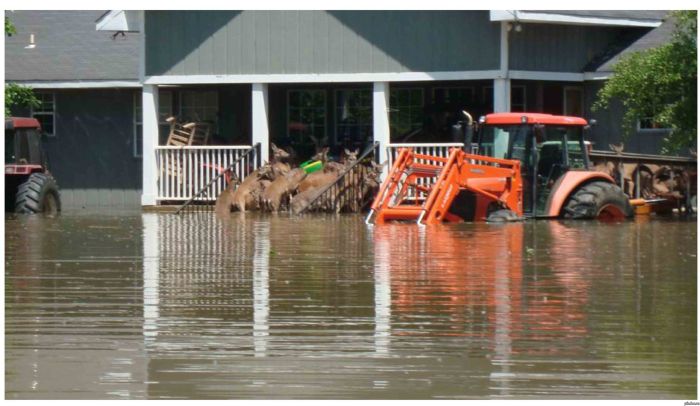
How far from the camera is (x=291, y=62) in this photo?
99.3 ft

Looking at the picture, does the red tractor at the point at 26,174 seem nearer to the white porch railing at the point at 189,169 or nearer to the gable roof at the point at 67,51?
the white porch railing at the point at 189,169

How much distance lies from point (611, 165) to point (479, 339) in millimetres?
17183

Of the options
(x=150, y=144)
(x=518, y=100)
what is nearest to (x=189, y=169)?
(x=150, y=144)

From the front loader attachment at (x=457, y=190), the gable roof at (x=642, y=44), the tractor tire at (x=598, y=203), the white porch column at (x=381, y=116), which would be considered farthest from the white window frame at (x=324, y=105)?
the tractor tire at (x=598, y=203)

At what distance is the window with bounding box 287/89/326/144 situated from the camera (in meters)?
33.9

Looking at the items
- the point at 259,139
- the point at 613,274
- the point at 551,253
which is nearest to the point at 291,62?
the point at 259,139

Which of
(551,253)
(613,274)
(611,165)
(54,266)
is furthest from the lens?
(611,165)

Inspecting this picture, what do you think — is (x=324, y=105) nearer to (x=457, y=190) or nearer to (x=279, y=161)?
(x=279, y=161)

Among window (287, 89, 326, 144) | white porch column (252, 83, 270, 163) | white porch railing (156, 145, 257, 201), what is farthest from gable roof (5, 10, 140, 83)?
white porch column (252, 83, 270, 163)

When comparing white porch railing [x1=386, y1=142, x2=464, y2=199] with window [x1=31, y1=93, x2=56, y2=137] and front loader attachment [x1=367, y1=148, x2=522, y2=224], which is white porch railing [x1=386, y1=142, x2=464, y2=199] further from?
window [x1=31, y1=93, x2=56, y2=137]

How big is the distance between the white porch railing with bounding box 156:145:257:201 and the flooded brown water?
36.3 feet

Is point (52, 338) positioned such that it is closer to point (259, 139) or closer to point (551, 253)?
point (551, 253)

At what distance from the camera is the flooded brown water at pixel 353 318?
888 cm

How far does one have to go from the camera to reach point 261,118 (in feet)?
101
